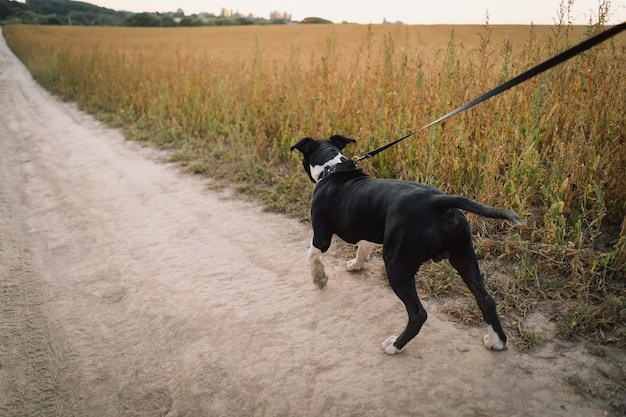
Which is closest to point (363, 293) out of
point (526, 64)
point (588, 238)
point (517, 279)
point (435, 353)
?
point (435, 353)

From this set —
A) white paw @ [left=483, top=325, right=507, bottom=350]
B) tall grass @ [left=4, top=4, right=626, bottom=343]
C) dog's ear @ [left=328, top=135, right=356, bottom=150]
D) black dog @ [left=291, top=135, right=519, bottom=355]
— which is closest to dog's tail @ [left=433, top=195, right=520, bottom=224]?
black dog @ [left=291, top=135, right=519, bottom=355]

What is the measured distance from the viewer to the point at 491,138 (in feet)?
13.5

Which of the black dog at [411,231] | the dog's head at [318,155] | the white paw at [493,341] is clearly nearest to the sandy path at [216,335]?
the white paw at [493,341]

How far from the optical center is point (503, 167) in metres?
4.02

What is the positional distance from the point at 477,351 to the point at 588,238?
5.38 ft

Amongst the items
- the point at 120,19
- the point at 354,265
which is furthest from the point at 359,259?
the point at 120,19

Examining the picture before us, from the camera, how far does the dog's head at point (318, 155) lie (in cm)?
319

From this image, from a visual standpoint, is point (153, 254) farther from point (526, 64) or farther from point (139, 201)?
point (526, 64)

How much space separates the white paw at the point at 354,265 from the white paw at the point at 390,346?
90 cm

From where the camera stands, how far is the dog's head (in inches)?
126

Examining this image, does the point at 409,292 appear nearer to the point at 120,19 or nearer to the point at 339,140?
the point at 339,140

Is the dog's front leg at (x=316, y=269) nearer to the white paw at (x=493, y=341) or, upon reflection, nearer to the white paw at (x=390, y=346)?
the white paw at (x=390, y=346)

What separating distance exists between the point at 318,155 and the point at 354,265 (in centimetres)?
95

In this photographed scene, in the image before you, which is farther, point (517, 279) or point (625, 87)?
point (625, 87)
